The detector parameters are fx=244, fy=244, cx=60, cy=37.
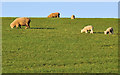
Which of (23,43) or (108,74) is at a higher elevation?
(23,43)

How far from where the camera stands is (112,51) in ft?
52.8

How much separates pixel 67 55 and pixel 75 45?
3.70 metres

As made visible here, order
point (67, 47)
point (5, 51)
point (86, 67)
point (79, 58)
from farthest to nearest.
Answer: point (67, 47)
point (5, 51)
point (79, 58)
point (86, 67)

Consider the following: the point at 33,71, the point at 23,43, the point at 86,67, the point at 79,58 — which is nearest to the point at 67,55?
the point at 79,58

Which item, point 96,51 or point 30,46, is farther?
point 30,46

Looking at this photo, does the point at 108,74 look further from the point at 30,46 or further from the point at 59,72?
the point at 30,46

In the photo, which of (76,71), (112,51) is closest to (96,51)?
(112,51)

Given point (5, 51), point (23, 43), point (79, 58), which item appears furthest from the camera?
point (23, 43)

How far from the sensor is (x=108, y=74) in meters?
10.4

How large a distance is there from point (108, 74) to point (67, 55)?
446 centimetres

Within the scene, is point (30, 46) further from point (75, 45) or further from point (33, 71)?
point (33, 71)

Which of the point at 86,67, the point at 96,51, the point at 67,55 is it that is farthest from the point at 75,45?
the point at 86,67

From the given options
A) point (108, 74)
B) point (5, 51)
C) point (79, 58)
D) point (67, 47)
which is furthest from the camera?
point (67, 47)

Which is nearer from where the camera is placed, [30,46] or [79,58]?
[79,58]
